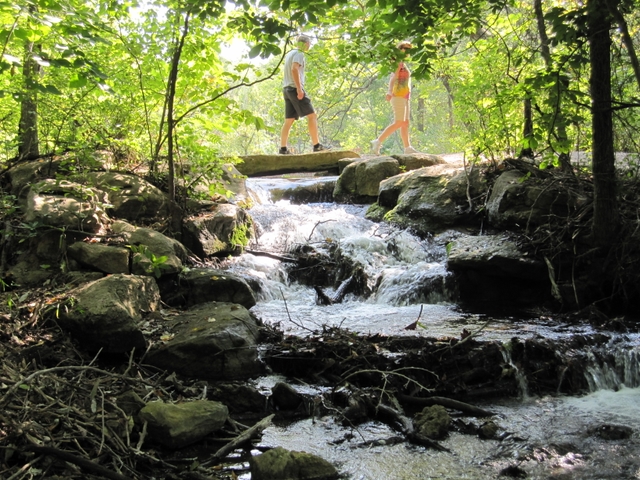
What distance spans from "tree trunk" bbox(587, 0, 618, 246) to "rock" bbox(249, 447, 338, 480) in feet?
14.4

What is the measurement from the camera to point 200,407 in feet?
11.0

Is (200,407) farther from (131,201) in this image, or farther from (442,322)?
(131,201)

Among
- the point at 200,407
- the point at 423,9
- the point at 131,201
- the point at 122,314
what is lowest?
the point at 200,407

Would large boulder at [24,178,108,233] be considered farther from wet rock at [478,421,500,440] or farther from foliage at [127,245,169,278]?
wet rock at [478,421,500,440]

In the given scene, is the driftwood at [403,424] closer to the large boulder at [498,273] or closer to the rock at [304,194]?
the large boulder at [498,273]

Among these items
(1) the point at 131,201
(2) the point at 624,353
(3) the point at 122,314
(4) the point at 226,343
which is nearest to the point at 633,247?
(2) the point at 624,353

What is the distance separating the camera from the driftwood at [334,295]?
671 cm

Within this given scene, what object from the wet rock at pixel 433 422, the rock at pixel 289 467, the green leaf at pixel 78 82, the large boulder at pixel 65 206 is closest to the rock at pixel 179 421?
the rock at pixel 289 467

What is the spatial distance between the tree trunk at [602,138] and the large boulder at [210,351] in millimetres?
4284

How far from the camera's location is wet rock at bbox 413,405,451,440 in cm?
331

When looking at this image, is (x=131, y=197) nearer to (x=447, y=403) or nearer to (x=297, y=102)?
(x=447, y=403)

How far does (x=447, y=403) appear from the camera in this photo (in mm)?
3734

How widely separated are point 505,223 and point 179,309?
16.3ft

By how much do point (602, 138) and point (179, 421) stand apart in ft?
17.2
